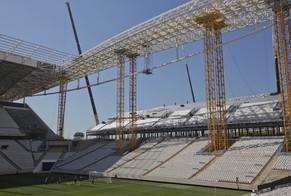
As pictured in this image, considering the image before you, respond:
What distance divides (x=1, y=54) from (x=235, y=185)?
113 feet

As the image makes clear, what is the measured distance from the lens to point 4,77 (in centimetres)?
5381

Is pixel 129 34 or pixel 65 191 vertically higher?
pixel 129 34

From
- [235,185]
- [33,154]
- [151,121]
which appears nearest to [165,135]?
[151,121]

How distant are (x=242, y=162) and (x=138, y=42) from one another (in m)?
23.1

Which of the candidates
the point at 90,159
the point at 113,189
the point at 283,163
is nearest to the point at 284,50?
the point at 283,163

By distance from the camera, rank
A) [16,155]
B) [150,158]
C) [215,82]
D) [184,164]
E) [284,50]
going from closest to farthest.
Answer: [284,50] < [184,164] < [215,82] < [150,158] < [16,155]

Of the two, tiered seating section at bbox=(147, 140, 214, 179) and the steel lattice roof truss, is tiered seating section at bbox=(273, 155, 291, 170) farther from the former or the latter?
the steel lattice roof truss

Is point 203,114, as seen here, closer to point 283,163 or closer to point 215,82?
point 215,82

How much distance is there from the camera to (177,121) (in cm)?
5700

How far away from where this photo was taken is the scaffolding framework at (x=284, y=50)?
35500 millimetres

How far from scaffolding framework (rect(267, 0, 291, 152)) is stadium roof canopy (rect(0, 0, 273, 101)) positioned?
5.06 feet

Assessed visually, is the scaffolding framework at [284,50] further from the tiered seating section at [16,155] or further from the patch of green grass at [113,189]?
the tiered seating section at [16,155]

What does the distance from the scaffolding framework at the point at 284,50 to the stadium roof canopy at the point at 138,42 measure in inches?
60.7

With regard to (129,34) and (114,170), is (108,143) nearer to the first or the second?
(114,170)
